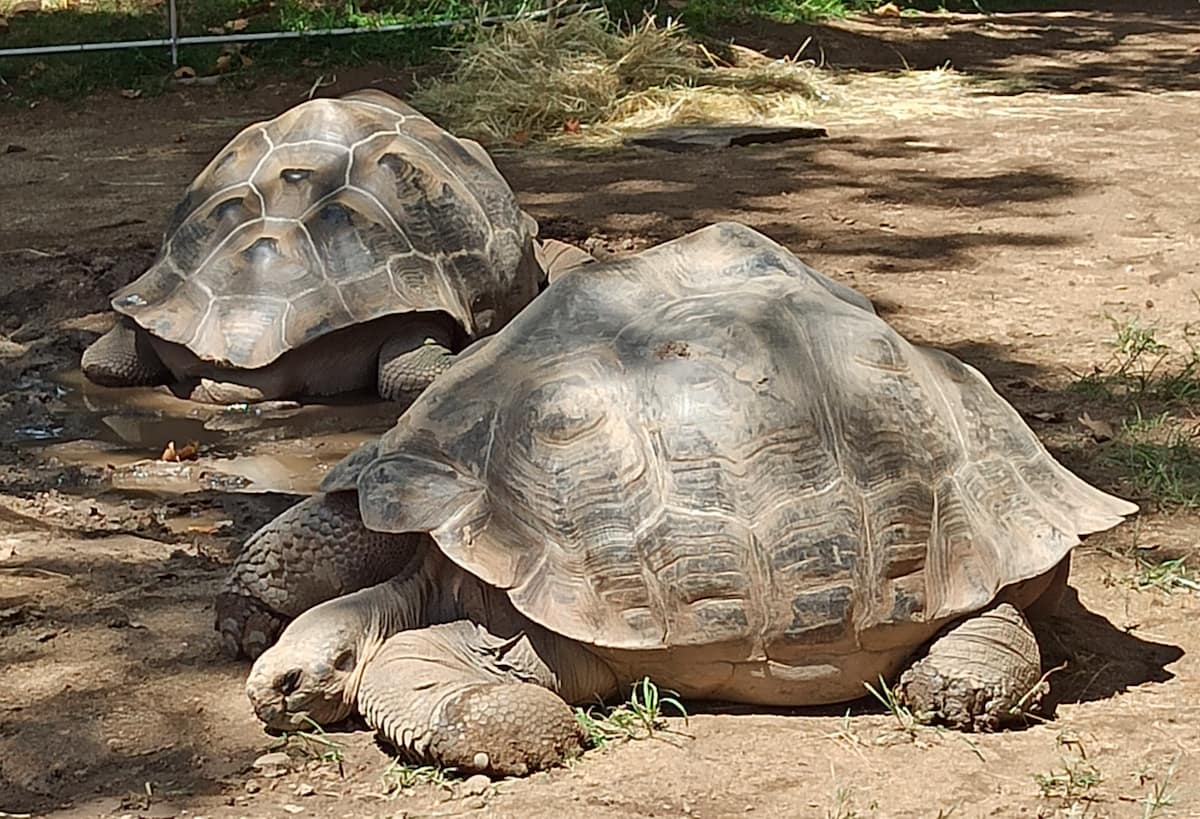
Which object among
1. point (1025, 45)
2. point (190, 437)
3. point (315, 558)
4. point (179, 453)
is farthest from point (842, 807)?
point (1025, 45)

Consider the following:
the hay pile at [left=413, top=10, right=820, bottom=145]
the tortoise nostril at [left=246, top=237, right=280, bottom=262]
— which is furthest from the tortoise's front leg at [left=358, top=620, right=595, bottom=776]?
the hay pile at [left=413, top=10, right=820, bottom=145]

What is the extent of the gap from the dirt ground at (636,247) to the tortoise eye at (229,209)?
0.58 m

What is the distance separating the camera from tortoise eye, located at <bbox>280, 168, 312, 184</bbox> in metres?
5.57

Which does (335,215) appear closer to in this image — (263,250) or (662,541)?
(263,250)

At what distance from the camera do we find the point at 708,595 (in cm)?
294

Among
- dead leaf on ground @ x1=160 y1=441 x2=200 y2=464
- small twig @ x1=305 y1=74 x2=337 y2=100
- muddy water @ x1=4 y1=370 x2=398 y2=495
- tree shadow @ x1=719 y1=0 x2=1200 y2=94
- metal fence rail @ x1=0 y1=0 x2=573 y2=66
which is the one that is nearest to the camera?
muddy water @ x1=4 y1=370 x2=398 y2=495

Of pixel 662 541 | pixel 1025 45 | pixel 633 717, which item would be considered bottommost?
pixel 1025 45

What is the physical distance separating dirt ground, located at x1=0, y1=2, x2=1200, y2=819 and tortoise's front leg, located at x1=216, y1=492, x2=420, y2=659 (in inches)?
6.9

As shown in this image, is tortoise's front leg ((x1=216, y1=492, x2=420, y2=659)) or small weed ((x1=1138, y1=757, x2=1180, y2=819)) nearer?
small weed ((x1=1138, y1=757, x2=1180, y2=819))

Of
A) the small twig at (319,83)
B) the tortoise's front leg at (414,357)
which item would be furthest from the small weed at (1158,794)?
the small twig at (319,83)

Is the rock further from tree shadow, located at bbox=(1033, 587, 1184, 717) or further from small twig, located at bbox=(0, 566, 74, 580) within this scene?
small twig, located at bbox=(0, 566, 74, 580)

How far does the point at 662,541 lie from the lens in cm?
294

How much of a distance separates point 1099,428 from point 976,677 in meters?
1.76

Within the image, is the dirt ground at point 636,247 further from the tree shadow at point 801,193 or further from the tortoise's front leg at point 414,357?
the tortoise's front leg at point 414,357
